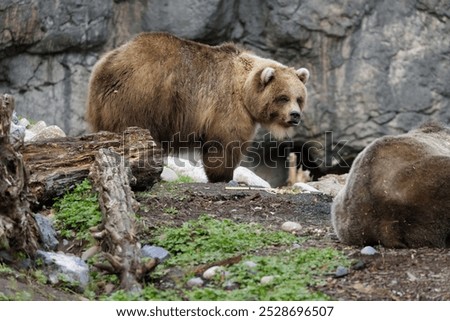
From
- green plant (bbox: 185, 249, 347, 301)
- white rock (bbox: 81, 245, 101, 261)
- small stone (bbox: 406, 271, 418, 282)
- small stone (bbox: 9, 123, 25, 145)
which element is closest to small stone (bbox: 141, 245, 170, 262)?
white rock (bbox: 81, 245, 101, 261)

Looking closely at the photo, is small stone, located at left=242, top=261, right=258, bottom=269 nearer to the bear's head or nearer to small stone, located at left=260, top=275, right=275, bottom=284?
small stone, located at left=260, top=275, right=275, bottom=284

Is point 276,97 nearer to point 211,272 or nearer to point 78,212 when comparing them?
point 78,212

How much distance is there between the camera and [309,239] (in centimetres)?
690

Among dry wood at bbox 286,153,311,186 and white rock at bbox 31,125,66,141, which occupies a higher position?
white rock at bbox 31,125,66,141

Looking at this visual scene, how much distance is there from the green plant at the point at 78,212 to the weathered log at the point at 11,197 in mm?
822

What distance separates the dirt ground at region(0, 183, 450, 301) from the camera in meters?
5.33

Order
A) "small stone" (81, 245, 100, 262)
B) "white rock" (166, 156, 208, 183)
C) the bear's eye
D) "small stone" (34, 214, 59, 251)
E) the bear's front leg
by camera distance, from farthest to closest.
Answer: "white rock" (166, 156, 208, 183) → the bear's eye → the bear's front leg → "small stone" (34, 214, 59, 251) → "small stone" (81, 245, 100, 262)

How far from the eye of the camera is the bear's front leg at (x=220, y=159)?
33.9 feet

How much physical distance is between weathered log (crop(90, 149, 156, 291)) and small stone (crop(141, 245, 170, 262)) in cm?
25

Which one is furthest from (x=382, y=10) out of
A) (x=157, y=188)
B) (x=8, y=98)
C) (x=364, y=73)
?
(x=8, y=98)

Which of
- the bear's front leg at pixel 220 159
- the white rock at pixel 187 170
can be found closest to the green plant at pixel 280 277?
the bear's front leg at pixel 220 159

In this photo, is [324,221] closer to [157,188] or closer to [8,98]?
[157,188]

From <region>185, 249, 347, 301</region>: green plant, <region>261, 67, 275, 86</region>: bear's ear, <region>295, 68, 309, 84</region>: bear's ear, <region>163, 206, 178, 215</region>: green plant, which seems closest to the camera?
<region>185, 249, 347, 301</region>: green plant

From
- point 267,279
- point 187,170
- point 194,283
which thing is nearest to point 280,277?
point 267,279
